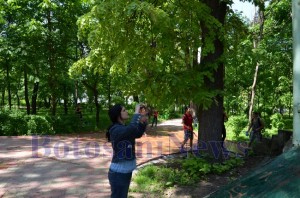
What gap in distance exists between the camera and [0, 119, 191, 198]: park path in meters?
7.15

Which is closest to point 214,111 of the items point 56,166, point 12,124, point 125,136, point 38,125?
point 56,166

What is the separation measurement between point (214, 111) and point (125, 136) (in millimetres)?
4817

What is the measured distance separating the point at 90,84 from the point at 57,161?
11582mm

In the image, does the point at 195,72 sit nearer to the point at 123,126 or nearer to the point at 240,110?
the point at 123,126

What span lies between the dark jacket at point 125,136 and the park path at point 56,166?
9.51 ft

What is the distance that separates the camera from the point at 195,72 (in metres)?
7.59

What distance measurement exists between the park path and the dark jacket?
9.51 feet

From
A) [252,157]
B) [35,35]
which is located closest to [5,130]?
[35,35]

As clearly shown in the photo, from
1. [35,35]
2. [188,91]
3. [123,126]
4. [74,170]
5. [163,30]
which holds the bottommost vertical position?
[74,170]

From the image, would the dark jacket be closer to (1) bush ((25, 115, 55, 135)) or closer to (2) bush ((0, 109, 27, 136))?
(1) bush ((25, 115, 55, 135))

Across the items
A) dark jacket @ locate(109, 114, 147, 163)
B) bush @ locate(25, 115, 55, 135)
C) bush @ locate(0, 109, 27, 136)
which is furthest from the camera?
bush @ locate(25, 115, 55, 135)

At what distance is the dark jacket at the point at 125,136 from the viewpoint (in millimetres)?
4203

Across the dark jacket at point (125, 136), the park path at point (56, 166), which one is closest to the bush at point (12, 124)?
the park path at point (56, 166)

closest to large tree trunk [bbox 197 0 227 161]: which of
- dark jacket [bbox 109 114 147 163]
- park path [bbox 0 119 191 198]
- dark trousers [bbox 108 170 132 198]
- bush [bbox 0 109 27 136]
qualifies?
park path [bbox 0 119 191 198]
